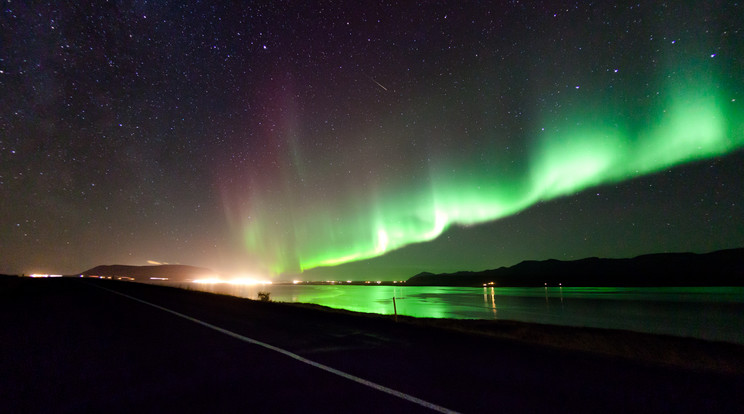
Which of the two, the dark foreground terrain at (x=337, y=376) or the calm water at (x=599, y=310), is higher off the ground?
the dark foreground terrain at (x=337, y=376)

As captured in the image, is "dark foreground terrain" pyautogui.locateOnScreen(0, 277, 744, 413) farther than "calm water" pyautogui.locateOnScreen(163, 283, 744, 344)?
No

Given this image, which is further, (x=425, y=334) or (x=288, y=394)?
(x=425, y=334)

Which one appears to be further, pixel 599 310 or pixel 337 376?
pixel 599 310

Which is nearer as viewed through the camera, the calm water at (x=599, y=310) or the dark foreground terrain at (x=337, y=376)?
the dark foreground terrain at (x=337, y=376)

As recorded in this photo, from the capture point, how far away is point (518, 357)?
7.00m

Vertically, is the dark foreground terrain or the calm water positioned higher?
the dark foreground terrain

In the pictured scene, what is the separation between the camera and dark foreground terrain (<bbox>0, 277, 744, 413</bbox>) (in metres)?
4.39

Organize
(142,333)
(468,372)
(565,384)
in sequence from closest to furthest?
1. (565,384)
2. (468,372)
3. (142,333)

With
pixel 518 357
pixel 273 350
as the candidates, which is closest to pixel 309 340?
pixel 273 350

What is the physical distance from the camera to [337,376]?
17.8 feet

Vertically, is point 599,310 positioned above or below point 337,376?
below

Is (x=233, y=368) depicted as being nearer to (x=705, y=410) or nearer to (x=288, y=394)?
(x=288, y=394)

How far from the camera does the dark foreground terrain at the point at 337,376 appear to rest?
14.4 feet

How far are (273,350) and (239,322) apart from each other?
500cm
